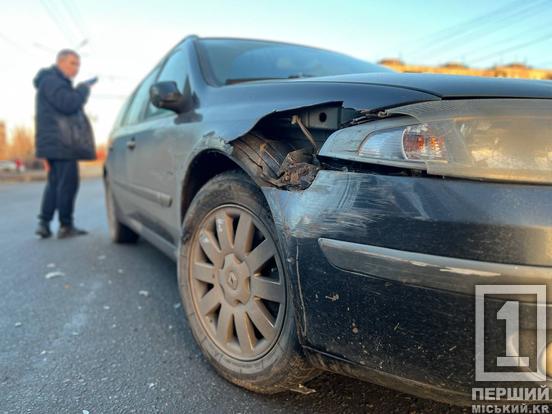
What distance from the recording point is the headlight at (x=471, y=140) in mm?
1140

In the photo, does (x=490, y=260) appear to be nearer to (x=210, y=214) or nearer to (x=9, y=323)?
(x=210, y=214)

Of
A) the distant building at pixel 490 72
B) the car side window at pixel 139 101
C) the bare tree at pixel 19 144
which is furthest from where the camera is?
the bare tree at pixel 19 144

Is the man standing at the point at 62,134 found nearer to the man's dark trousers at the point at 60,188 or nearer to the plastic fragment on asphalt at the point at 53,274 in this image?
the man's dark trousers at the point at 60,188

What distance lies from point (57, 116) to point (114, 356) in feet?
11.5

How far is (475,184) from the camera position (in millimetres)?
1139

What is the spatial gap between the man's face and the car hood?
4.28 metres

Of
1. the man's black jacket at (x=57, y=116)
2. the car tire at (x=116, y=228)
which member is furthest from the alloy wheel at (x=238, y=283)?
the man's black jacket at (x=57, y=116)

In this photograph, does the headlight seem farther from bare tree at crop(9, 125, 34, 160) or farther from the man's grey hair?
bare tree at crop(9, 125, 34, 160)

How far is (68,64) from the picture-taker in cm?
483

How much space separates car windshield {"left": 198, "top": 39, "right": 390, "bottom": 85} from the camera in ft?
8.29

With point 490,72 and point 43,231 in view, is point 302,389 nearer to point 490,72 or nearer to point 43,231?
point 490,72

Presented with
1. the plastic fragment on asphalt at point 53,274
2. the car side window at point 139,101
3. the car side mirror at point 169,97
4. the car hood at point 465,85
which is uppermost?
the car side window at point 139,101

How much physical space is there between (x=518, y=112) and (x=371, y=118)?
0.38 meters

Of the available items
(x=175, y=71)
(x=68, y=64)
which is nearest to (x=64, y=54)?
(x=68, y=64)
